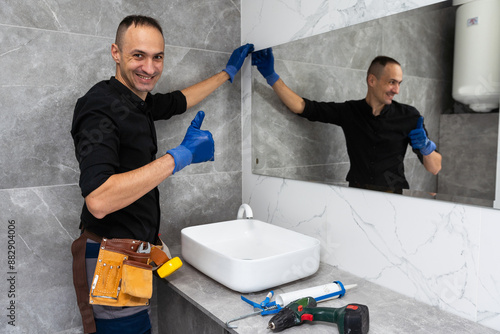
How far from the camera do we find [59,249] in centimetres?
160

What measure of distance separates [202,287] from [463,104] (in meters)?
1.05

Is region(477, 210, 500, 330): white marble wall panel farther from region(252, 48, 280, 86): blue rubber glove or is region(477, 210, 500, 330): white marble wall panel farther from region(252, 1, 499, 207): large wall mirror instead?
region(252, 48, 280, 86): blue rubber glove

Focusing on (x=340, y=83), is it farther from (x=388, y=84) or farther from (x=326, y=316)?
(x=326, y=316)

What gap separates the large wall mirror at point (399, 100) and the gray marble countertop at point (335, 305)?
0.36m

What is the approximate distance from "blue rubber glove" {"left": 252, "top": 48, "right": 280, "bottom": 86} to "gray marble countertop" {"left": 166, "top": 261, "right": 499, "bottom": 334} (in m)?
0.88

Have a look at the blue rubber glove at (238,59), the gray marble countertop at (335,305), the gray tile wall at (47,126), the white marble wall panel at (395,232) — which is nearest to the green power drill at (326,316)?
the gray marble countertop at (335,305)

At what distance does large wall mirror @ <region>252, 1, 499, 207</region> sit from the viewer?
3.60 feet

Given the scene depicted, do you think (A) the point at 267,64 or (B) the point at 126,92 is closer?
(B) the point at 126,92

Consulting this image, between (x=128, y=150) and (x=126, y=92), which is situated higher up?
(x=126, y=92)

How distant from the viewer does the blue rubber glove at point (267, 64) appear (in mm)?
1793

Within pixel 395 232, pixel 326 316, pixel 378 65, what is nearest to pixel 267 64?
pixel 378 65

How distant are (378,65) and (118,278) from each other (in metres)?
1.15

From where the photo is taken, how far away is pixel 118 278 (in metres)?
1.31

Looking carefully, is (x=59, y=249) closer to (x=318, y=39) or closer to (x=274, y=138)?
(x=274, y=138)
